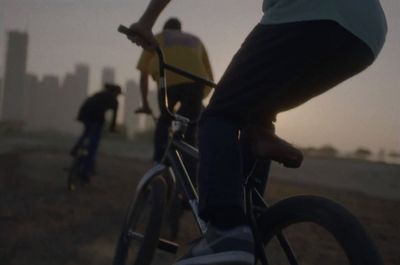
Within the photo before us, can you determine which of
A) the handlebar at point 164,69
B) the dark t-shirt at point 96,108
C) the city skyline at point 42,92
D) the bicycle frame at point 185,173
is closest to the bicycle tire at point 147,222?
the bicycle frame at point 185,173

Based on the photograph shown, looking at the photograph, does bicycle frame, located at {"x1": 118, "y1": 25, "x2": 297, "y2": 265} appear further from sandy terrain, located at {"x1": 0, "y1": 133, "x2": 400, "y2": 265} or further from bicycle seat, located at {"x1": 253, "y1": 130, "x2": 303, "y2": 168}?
sandy terrain, located at {"x1": 0, "y1": 133, "x2": 400, "y2": 265}

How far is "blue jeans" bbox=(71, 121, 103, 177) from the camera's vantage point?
8.77m

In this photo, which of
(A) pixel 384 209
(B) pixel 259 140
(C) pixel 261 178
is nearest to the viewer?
(B) pixel 259 140

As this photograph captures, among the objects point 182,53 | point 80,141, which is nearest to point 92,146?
point 80,141

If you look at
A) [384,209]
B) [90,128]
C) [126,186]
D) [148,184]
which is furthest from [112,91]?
[148,184]

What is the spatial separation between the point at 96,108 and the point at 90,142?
65cm

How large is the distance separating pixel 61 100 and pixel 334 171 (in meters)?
150

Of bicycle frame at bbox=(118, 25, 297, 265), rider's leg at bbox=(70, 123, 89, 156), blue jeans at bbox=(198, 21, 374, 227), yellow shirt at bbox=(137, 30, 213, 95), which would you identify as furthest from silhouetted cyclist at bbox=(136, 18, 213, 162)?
rider's leg at bbox=(70, 123, 89, 156)

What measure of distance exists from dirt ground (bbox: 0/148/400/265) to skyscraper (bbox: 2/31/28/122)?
13484 cm

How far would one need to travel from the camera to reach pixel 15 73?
14400 cm

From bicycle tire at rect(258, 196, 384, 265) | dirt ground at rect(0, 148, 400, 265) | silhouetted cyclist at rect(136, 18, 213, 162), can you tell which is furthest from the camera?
silhouetted cyclist at rect(136, 18, 213, 162)

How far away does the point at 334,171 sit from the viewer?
1620 cm

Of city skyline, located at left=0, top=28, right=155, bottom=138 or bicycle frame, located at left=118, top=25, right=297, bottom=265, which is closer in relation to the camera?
bicycle frame, located at left=118, top=25, right=297, bottom=265

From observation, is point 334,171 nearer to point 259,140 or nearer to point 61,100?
point 259,140
